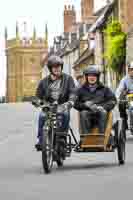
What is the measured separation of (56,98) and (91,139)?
886 millimetres

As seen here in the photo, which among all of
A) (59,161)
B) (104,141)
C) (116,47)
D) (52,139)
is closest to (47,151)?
(52,139)

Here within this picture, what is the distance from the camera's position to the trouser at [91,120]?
1236cm

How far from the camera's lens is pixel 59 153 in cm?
1181

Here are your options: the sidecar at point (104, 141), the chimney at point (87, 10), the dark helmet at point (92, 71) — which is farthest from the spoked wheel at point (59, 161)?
the chimney at point (87, 10)

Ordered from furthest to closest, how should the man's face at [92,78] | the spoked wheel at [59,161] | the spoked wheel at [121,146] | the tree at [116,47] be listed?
the tree at [116,47]
the man's face at [92,78]
the spoked wheel at [121,146]
the spoked wheel at [59,161]

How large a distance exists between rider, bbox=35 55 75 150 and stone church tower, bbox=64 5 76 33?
109 metres

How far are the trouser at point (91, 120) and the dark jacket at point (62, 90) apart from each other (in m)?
0.65

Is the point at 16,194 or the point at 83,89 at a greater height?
the point at 83,89

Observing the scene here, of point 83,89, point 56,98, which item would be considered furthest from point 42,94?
point 83,89

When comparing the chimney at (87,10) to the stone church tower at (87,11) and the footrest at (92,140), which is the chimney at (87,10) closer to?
the stone church tower at (87,11)

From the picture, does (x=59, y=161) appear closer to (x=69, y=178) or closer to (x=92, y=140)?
(x=92, y=140)

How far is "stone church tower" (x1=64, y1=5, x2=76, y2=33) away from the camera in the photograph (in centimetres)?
12138

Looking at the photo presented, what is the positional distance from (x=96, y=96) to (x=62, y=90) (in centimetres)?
87

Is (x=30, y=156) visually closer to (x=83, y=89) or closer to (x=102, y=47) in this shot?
(x=83, y=89)
